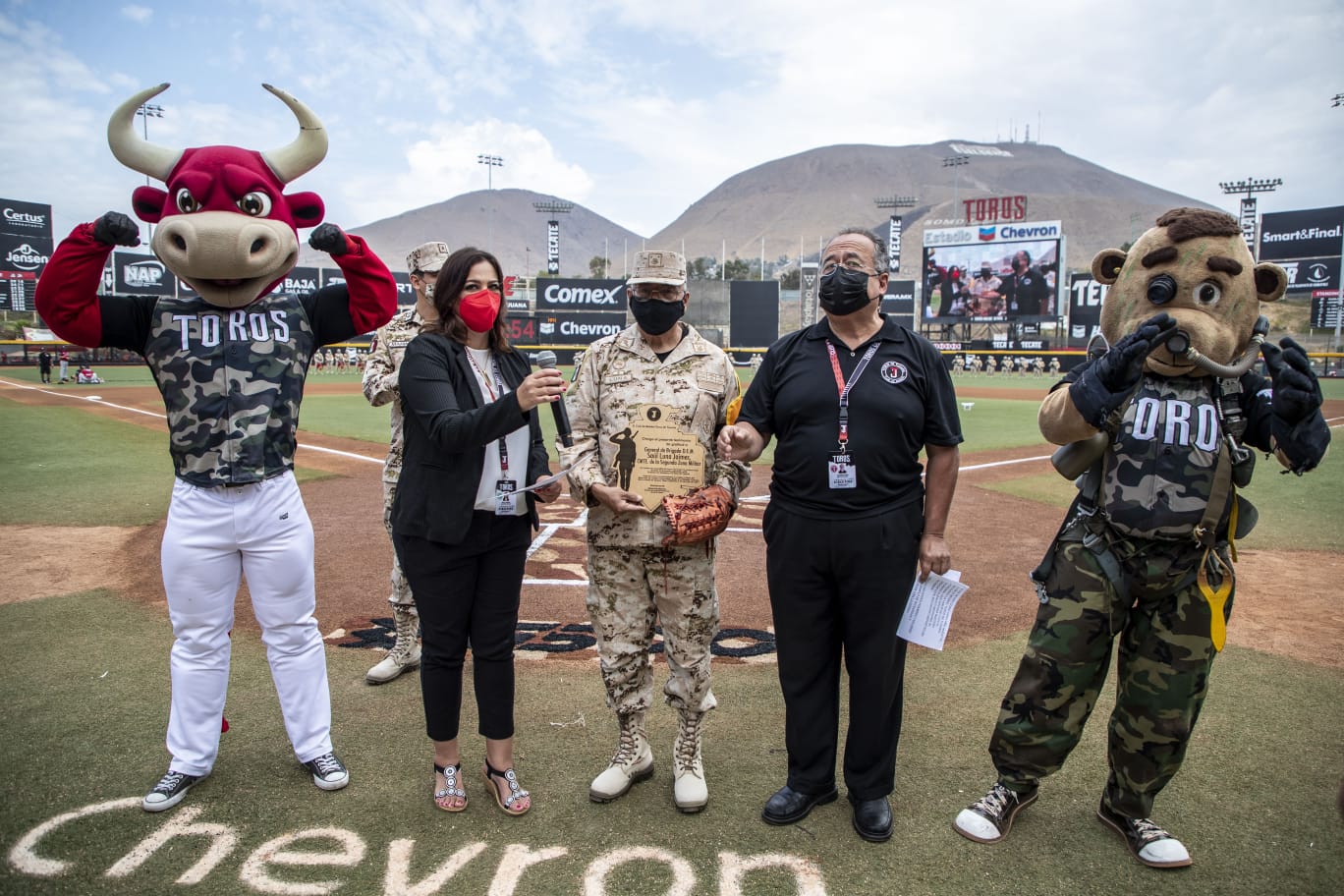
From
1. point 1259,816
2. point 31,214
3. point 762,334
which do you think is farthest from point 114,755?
point 31,214

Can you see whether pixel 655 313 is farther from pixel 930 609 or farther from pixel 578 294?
pixel 578 294

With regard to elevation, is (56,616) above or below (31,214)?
below

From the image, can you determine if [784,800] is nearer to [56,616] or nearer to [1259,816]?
[1259,816]

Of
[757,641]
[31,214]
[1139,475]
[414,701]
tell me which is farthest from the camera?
[31,214]

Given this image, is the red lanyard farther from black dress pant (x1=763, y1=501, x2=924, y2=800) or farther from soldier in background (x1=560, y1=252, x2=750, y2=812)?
soldier in background (x1=560, y1=252, x2=750, y2=812)

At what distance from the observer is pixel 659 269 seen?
3.63 meters

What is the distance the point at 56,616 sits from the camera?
576cm

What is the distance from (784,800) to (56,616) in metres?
5.09

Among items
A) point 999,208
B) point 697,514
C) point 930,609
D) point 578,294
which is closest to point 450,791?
point 697,514

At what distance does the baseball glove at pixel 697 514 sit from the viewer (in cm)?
345

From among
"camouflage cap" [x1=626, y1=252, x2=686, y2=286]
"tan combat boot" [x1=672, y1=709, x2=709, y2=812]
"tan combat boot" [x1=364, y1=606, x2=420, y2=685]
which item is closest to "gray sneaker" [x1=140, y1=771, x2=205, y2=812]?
"tan combat boot" [x1=364, y1=606, x2=420, y2=685]

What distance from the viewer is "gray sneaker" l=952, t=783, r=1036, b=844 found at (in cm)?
330

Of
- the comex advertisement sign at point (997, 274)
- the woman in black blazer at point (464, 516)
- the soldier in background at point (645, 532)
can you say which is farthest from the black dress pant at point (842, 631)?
the comex advertisement sign at point (997, 274)

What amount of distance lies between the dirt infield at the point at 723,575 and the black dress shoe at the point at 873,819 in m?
1.85
